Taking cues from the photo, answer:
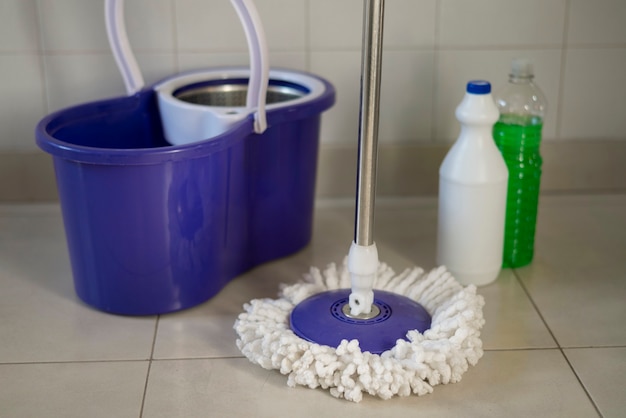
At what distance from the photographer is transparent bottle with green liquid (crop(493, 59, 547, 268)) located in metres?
1.39

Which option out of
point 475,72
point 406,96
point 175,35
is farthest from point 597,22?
point 175,35

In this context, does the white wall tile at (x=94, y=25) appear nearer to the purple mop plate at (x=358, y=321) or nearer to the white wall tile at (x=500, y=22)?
the white wall tile at (x=500, y=22)

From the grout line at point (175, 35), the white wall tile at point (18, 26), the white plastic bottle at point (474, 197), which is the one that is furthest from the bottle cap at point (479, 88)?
the white wall tile at point (18, 26)

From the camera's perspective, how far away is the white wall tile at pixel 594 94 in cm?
164

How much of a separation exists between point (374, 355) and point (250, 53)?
1.57 ft

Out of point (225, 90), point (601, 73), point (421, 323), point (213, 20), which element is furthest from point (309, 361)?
point (601, 73)

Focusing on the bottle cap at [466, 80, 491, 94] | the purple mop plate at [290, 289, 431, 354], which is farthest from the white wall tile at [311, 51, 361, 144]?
the purple mop plate at [290, 289, 431, 354]

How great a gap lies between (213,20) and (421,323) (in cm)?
70

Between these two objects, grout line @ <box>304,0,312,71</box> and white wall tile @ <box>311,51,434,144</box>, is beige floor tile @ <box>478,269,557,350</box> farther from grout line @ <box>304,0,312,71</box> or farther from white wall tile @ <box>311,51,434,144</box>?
grout line @ <box>304,0,312,71</box>

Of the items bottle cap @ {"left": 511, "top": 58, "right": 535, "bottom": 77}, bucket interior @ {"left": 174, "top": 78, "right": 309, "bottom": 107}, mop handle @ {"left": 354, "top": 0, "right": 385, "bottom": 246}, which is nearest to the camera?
mop handle @ {"left": 354, "top": 0, "right": 385, "bottom": 246}

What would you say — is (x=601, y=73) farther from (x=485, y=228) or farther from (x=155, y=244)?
(x=155, y=244)

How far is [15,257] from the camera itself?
1.46m

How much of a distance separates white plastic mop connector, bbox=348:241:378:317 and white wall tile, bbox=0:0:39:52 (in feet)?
2.52

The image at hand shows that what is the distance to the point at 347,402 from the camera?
3.48ft
